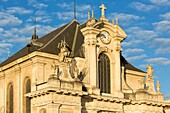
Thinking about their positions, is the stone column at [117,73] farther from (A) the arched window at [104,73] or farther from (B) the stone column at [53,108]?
(B) the stone column at [53,108]

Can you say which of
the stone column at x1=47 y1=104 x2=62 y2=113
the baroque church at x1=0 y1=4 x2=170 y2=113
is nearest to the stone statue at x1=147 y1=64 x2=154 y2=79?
the baroque church at x1=0 y1=4 x2=170 y2=113

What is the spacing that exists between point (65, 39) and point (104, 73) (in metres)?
5.69

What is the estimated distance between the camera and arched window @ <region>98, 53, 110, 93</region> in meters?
44.4

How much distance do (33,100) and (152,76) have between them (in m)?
14.0

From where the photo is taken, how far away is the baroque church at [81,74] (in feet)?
134

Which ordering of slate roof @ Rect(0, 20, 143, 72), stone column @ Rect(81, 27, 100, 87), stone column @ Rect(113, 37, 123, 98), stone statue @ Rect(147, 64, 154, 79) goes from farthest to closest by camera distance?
stone statue @ Rect(147, 64, 154, 79) → slate roof @ Rect(0, 20, 143, 72) → stone column @ Rect(113, 37, 123, 98) → stone column @ Rect(81, 27, 100, 87)

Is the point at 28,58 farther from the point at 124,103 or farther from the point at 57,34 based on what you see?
the point at 124,103

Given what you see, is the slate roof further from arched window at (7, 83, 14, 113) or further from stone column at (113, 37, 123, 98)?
stone column at (113, 37, 123, 98)

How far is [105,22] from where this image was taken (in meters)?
45.1

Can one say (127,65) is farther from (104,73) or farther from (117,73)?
(104,73)

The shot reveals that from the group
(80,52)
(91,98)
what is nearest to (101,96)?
(91,98)

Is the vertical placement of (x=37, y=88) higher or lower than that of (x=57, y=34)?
lower

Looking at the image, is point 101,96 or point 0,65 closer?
point 101,96

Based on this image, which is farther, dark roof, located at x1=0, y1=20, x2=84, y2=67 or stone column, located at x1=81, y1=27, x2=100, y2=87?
dark roof, located at x1=0, y1=20, x2=84, y2=67
